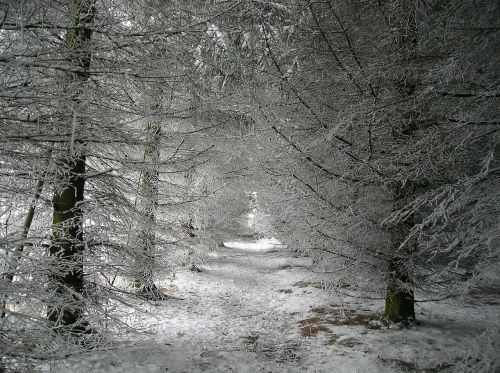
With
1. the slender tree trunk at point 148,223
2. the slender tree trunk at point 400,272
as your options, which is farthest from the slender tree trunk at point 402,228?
the slender tree trunk at point 148,223

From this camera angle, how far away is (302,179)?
5402mm

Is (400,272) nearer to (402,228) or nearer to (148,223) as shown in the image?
(402,228)

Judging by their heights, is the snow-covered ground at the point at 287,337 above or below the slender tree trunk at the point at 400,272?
below

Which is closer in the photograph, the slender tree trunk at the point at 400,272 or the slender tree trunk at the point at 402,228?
the slender tree trunk at the point at 402,228

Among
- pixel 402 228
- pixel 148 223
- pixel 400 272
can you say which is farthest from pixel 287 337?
pixel 148 223

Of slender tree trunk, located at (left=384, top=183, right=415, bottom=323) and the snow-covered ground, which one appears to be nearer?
the snow-covered ground

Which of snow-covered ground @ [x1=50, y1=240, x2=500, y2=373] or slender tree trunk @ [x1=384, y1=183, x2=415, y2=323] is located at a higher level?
slender tree trunk @ [x1=384, y1=183, x2=415, y2=323]

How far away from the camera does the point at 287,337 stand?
21.7ft

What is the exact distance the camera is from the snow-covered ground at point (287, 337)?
15.8 ft

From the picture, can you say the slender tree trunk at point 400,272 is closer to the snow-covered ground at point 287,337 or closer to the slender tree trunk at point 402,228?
the slender tree trunk at point 402,228

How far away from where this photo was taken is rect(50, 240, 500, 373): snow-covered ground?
189 inches

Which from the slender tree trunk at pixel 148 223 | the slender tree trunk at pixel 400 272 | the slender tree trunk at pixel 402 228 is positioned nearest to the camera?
the slender tree trunk at pixel 402 228

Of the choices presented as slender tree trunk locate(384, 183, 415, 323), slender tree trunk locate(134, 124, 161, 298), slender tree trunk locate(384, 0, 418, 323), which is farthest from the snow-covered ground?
slender tree trunk locate(134, 124, 161, 298)

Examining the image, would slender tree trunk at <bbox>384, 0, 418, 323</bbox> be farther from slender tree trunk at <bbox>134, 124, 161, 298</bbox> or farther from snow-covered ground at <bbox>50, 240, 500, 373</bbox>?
slender tree trunk at <bbox>134, 124, 161, 298</bbox>
